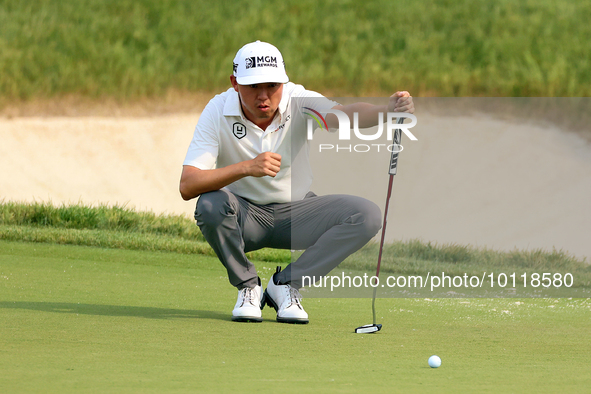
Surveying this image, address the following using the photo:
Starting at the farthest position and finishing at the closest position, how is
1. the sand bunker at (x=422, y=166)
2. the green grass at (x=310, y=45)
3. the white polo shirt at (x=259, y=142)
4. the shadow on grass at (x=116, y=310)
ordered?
the green grass at (x=310, y=45), the sand bunker at (x=422, y=166), the white polo shirt at (x=259, y=142), the shadow on grass at (x=116, y=310)

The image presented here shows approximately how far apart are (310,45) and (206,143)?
514cm

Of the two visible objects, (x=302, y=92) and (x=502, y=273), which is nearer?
(x=302, y=92)

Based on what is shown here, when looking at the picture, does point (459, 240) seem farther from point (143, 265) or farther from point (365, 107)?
point (365, 107)

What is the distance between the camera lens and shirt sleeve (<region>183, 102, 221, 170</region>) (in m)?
2.58

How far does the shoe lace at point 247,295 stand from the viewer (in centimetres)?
254

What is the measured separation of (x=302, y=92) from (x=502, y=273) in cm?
175

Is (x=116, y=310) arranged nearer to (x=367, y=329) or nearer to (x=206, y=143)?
(x=206, y=143)

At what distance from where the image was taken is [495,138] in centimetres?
697

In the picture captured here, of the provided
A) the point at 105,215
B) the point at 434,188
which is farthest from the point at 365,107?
the point at 434,188

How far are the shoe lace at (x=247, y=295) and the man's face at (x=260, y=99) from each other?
0.58 m

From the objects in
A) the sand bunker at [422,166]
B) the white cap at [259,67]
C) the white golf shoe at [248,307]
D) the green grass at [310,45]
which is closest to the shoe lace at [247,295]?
the white golf shoe at [248,307]

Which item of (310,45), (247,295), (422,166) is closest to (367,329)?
(247,295)

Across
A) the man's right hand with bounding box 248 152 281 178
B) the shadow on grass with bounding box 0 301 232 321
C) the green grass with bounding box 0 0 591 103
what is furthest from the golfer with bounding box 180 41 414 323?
the green grass with bounding box 0 0 591 103

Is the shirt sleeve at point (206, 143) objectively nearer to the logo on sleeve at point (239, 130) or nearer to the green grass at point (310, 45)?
the logo on sleeve at point (239, 130)
